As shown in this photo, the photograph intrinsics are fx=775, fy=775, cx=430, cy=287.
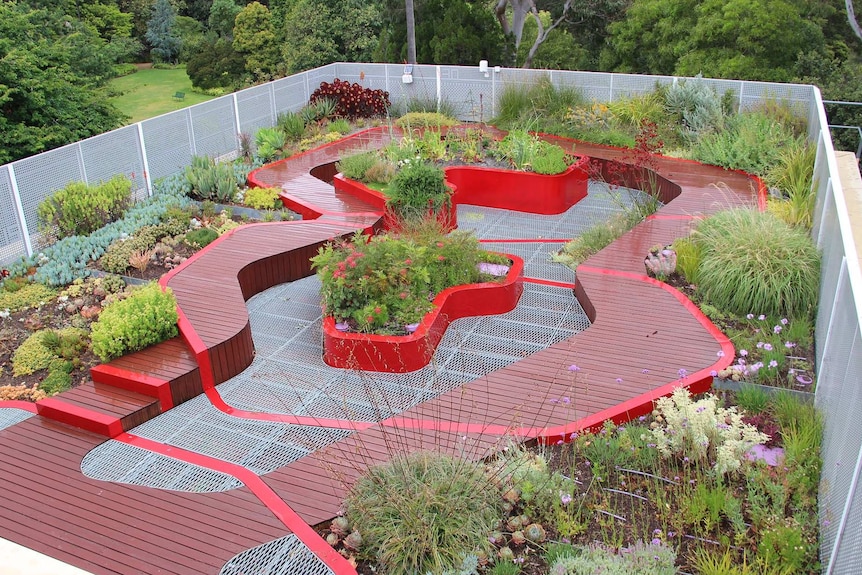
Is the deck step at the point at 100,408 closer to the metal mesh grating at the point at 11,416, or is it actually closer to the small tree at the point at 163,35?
the metal mesh grating at the point at 11,416

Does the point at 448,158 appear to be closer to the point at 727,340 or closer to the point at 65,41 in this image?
the point at 727,340

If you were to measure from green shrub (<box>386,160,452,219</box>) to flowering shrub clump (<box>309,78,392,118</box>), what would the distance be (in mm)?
5409

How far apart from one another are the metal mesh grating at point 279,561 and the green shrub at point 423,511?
0.92ft

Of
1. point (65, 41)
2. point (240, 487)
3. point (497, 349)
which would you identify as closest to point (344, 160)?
point (497, 349)

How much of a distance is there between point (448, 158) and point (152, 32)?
24.3 m

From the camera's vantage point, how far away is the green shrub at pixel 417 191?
8.97 meters

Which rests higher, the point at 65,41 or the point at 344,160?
the point at 65,41

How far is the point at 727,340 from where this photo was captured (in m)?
6.14

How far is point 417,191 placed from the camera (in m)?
8.98

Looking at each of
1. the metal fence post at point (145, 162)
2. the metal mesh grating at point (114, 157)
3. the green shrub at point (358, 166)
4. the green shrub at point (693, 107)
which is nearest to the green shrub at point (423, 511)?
the green shrub at point (358, 166)

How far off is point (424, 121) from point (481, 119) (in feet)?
4.01

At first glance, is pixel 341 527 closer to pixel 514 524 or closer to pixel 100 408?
pixel 514 524

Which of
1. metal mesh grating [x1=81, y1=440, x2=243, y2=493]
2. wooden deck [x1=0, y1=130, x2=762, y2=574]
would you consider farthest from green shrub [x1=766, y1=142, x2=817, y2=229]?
metal mesh grating [x1=81, y1=440, x2=243, y2=493]

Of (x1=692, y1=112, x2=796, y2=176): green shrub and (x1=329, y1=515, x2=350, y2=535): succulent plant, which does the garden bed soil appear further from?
(x1=692, y1=112, x2=796, y2=176): green shrub
